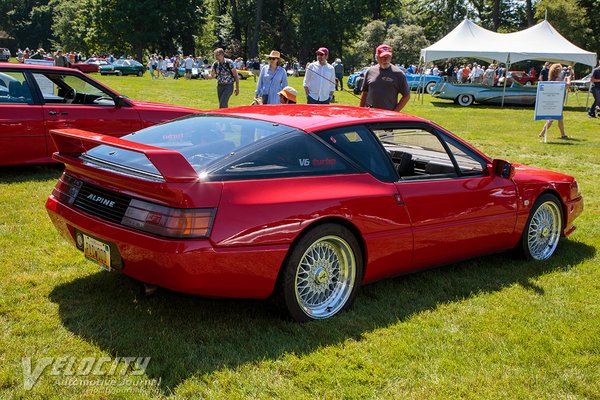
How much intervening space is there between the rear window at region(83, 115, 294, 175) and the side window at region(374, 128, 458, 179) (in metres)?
1.03

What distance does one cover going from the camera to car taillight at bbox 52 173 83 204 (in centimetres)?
366

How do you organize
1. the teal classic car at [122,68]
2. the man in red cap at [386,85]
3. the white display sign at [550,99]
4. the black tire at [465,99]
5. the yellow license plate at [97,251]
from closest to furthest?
the yellow license plate at [97,251] < the man in red cap at [386,85] < the white display sign at [550,99] < the black tire at [465,99] < the teal classic car at [122,68]

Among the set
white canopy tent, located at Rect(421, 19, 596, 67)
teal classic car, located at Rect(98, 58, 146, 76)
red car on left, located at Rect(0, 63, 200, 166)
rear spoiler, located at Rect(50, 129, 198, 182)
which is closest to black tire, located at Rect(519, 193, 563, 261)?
rear spoiler, located at Rect(50, 129, 198, 182)

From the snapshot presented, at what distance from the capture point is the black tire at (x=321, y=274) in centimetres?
341

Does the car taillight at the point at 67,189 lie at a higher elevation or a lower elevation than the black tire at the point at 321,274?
higher

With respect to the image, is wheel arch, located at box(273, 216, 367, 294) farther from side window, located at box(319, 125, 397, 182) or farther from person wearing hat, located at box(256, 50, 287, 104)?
person wearing hat, located at box(256, 50, 287, 104)

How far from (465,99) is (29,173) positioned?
1929cm

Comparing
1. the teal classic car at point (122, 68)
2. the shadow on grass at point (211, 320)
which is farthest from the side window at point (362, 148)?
the teal classic car at point (122, 68)

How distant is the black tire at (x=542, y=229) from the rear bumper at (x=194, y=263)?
2582 millimetres

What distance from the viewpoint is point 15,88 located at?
7270mm

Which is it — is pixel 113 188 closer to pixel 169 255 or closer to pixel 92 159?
pixel 92 159

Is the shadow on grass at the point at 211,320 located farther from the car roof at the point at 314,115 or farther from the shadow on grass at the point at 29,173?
the shadow on grass at the point at 29,173

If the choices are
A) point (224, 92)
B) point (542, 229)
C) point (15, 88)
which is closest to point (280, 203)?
point (542, 229)

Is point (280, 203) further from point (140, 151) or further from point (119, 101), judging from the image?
point (119, 101)
